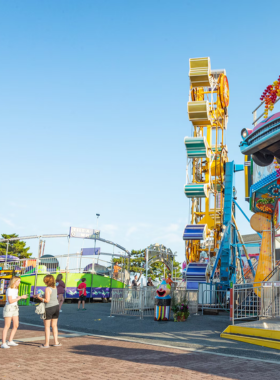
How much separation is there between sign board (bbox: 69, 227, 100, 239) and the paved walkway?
1273cm

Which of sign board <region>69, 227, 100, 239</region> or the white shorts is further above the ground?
sign board <region>69, 227, 100, 239</region>

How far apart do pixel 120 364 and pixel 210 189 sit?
19.8 metres

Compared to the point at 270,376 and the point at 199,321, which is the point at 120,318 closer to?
the point at 199,321

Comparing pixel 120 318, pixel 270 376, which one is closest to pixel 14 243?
pixel 120 318

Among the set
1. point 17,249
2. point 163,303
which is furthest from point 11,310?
point 17,249

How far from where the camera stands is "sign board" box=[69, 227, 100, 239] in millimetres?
21792

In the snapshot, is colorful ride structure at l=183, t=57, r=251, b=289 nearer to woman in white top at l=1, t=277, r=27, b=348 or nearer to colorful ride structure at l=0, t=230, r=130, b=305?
colorful ride structure at l=0, t=230, r=130, b=305

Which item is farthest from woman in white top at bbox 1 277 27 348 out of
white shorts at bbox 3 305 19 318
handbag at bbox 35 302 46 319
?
handbag at bbox 35 302 46 319

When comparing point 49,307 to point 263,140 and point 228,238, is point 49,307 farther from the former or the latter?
point 228,238

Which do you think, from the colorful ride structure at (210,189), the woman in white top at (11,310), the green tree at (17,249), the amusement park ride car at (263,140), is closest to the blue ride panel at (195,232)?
the colorful ride structure at (210,189)

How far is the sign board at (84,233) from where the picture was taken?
21792mm

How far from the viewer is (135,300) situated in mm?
15898

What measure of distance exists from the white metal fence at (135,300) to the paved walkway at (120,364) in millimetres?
6305

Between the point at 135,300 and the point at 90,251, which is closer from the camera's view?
the point at 135,300
